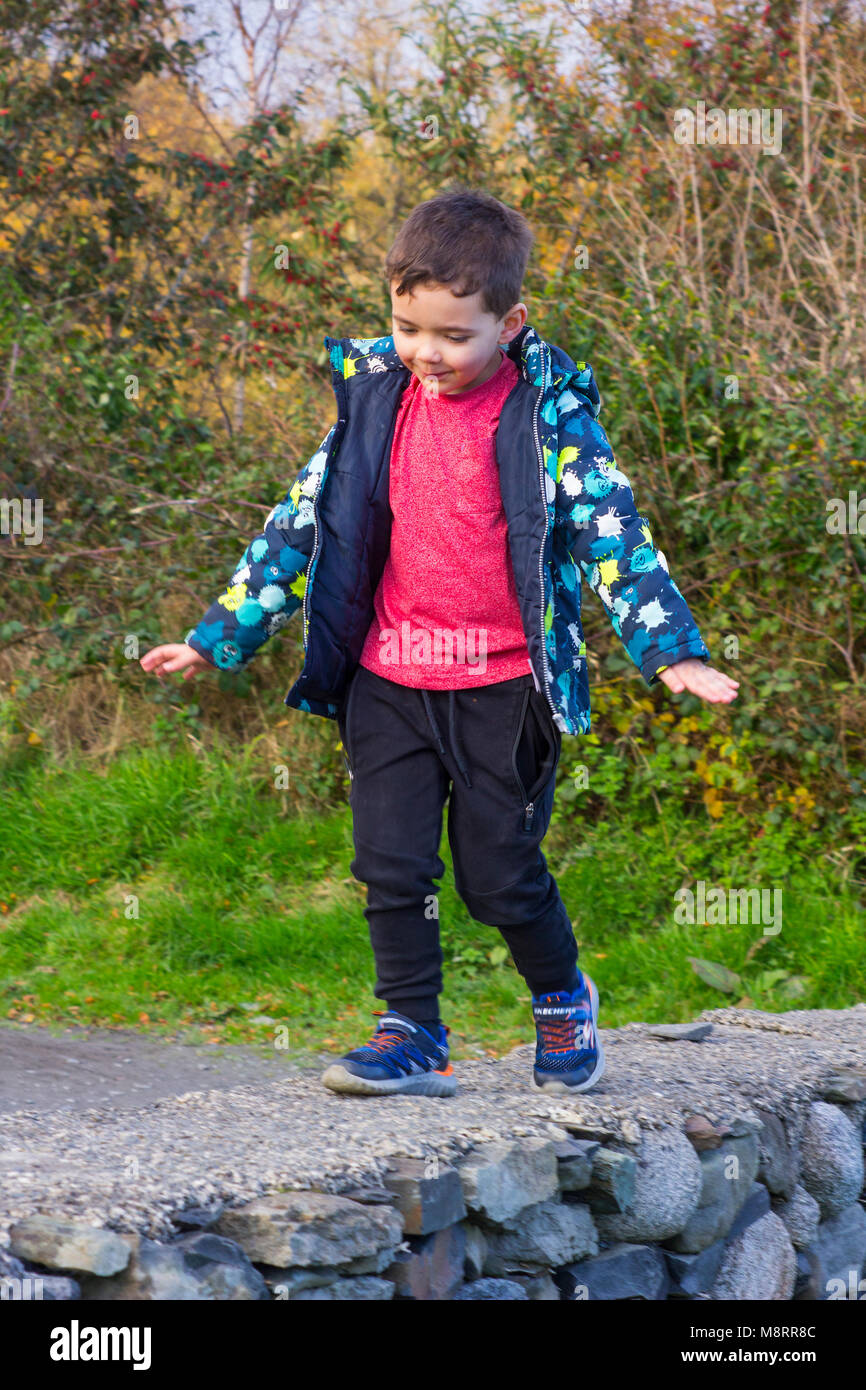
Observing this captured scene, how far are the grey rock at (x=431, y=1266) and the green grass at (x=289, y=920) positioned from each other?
190cm

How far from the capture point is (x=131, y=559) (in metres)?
6.32

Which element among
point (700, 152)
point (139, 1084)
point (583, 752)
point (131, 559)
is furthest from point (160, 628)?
point (700, 152)

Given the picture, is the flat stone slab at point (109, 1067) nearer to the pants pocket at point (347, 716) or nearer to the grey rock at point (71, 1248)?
the pants pocket at point (347, 716)

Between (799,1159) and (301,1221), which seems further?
(799,1159)

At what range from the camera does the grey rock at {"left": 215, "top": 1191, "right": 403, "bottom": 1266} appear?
2.24m

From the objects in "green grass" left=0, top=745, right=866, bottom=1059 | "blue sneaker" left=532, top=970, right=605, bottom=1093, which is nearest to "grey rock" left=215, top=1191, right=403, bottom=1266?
"blue sneaker" left=532, top=970, right=605, bottom=1093

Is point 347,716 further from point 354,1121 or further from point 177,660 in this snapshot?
point 354,1121

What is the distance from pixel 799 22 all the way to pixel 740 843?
4.44 m

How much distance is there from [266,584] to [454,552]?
0.43 metres

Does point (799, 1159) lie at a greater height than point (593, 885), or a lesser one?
lesser

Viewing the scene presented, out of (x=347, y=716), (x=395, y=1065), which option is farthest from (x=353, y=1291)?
(x=347, y=716)

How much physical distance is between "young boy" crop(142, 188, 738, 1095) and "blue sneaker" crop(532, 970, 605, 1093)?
3 centimetres

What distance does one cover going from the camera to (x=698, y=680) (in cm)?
272

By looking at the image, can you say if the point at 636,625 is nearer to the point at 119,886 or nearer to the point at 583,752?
the point at 583,752
